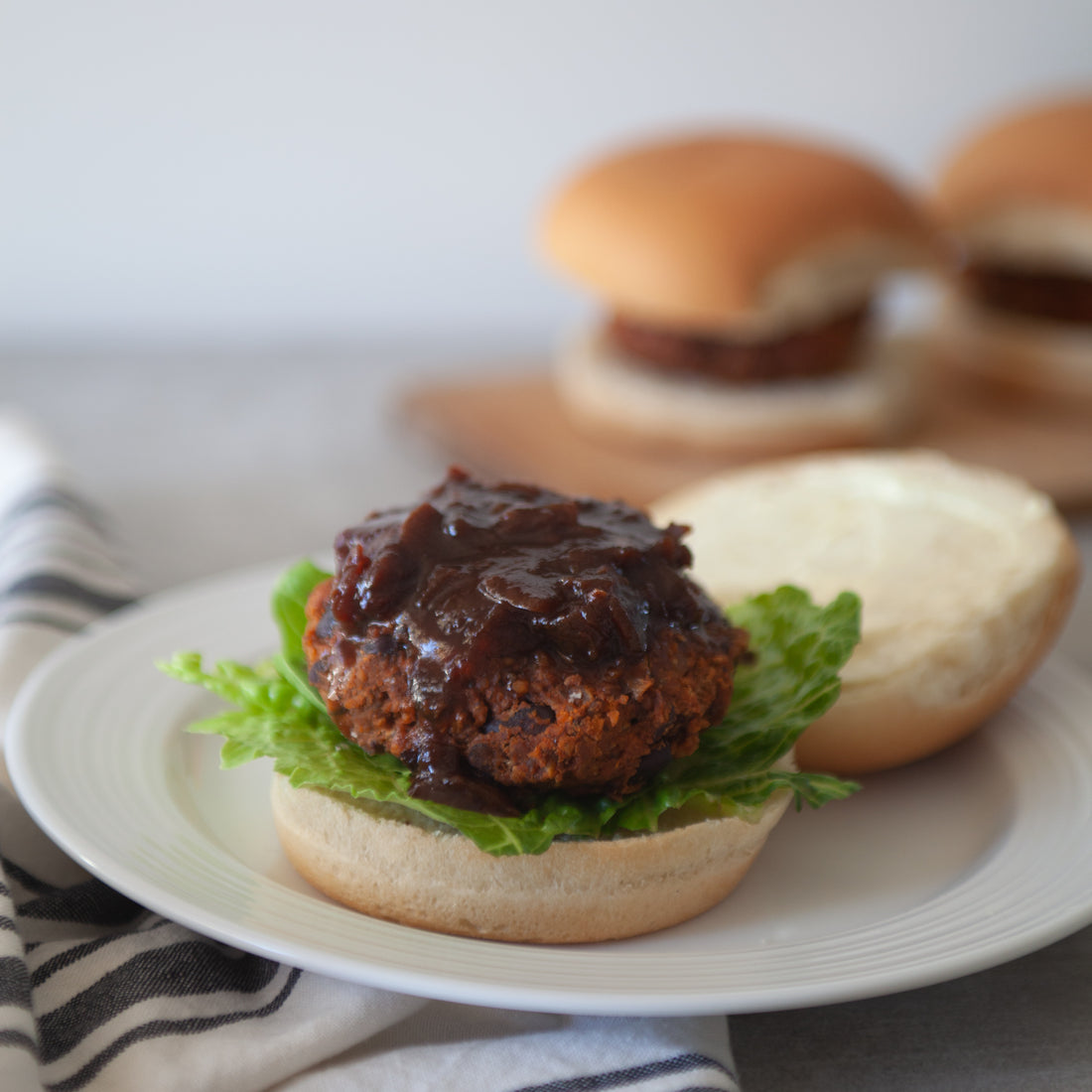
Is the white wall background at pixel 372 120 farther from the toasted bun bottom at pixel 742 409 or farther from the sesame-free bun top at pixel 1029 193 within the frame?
the toasted bun bottom at pixel 742 409

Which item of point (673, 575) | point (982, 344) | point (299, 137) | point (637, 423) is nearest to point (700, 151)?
point (637, 423)

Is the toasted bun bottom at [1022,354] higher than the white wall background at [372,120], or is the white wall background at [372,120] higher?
the white wall background at [372,120]

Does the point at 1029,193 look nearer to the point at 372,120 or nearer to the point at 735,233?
the point at 735,233

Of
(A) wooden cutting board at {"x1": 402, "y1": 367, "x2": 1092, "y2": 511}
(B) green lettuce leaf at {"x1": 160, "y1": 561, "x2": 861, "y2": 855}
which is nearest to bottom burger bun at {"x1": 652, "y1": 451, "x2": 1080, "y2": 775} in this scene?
(B) green lettuce leaf at {"x1": 160, "y1": 561, "x2": 861, "y2": 855}

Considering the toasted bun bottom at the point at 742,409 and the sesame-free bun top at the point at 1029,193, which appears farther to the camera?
the sesame-free bun top at the point at 1029,193

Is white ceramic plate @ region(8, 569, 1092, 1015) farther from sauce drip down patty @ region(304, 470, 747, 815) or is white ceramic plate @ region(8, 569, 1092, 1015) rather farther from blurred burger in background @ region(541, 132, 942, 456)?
blurred burger in background @ region(541, 132, 942, 456)

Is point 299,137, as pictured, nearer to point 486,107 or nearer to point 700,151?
point 486,107

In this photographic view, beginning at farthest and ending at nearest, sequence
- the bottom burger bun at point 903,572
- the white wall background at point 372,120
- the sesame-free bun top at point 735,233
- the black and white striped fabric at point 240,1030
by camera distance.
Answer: the white wall background at point 372,120 → the sesame-free bun top at point 735,233 → the bottom burger bun at point 903,572 → the black and white striped fabric at point 240,1030

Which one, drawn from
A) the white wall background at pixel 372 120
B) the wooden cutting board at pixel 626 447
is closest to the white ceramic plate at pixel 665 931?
the wooden cutting board at pixel 626 447
